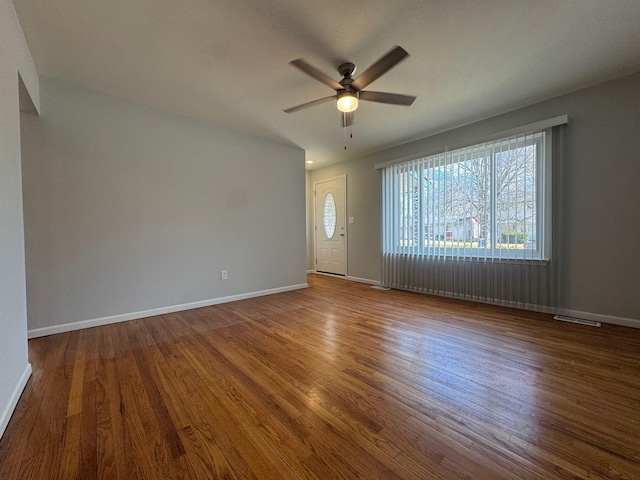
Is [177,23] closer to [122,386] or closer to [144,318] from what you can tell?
[122,386]

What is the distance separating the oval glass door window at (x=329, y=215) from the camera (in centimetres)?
568

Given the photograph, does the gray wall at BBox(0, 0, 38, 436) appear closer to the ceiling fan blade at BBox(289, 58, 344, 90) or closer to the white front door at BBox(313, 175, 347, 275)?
the ceiling fan blade at BBox(289, 58, 344, 90)

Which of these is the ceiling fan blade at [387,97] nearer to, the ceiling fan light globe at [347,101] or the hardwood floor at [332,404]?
the ceiling fan light globe at [347,101]

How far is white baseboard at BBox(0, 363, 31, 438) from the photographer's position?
4.30ft

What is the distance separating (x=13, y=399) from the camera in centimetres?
148

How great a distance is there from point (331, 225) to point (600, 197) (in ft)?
13.2

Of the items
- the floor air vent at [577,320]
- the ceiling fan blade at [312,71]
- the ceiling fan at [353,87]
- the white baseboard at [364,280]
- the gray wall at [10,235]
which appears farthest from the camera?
the white baseboard at [364,280]

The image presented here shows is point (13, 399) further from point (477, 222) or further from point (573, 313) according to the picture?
point (573, 313)

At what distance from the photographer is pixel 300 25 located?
187 centimetres

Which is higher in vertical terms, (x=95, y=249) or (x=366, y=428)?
(x=95, y=249)

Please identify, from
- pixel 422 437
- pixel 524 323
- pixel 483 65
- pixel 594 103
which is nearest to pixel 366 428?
pixel 422 437

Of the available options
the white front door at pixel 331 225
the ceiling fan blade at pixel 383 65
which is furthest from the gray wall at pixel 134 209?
the ceiling fan blade at pixel 383 65

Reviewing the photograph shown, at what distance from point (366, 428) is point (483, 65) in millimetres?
2969

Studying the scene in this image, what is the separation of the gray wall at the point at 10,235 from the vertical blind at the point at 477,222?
4.25 metres
